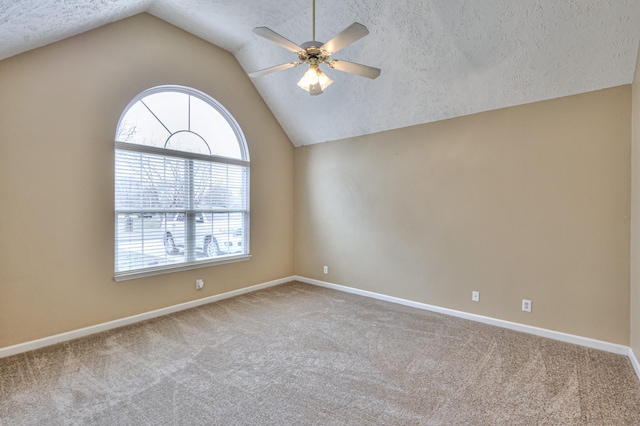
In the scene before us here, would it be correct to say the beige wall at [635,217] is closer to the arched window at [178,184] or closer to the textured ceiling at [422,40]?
the textured ceiling at [422,40]

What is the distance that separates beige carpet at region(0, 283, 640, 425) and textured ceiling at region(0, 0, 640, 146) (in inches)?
101

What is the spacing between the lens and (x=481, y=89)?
3.33 meters

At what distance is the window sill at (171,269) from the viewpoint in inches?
135

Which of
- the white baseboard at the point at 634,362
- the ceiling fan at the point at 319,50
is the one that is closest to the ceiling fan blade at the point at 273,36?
the ceiling fan at the point at 319,50

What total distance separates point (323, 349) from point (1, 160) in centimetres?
331

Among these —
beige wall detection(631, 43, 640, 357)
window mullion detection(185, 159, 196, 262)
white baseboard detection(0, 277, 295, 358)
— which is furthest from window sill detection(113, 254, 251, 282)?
beige wall detection(631, 43, 640, 357)

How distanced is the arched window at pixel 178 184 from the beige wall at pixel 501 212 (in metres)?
1.63

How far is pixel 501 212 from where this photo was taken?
343 centimetres

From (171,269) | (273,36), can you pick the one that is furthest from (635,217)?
(171,269)

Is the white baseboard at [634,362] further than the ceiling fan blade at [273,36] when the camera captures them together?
Yes

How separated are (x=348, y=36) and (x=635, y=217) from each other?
2.85 metres

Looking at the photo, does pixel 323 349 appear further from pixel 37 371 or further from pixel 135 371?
pixel 37 371

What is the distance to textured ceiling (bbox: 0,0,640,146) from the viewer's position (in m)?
2.49

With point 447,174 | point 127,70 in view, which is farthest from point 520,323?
point 127,70
